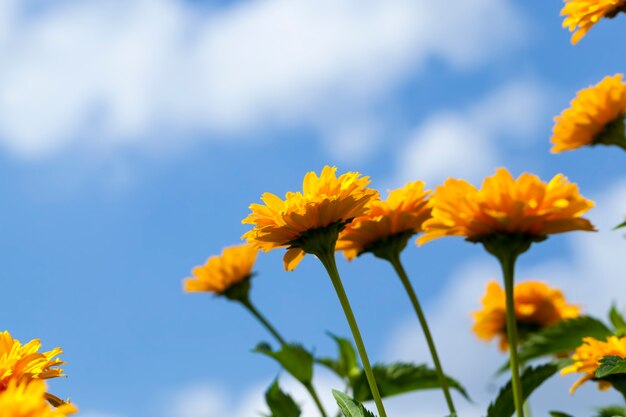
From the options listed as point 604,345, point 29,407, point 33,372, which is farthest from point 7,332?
point 604,345

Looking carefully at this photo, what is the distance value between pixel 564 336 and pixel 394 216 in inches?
34.2

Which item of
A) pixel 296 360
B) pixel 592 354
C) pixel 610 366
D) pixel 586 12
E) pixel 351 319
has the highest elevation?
pixel 586 12

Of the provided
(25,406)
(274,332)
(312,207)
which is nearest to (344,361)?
(274,332)

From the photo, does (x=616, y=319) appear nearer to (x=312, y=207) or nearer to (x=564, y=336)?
(x=564, y=336)

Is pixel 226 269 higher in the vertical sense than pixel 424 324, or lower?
higher

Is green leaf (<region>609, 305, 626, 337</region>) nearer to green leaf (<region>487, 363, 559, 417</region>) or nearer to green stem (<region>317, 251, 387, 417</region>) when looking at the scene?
green leaf (<region>487, 363, 559, 417</region>)

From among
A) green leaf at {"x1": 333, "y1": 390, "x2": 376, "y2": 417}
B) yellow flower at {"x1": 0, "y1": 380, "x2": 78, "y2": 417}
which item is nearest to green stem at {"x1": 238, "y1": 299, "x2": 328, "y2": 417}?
green leaf at {"x1": 333, "y1": 390, "x2": 376, "y2": 417}

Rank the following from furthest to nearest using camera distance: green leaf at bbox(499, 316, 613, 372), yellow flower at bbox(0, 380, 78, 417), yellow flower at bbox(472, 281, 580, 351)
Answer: yellow flower at bbox(472, 281, 580, 351)
green leaf at bbox(499, 316, 613, 372)
yellow flower at bbox(0, 380, 78, 417)

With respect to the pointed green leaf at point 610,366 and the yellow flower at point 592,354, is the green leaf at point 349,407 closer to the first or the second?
the pointed green leaf at point 610,366

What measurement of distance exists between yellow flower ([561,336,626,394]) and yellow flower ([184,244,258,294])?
5.95 ft

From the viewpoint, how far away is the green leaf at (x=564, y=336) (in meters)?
2.56

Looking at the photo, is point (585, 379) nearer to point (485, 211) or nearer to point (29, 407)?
point (485, 211)

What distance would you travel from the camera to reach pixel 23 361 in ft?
4.90

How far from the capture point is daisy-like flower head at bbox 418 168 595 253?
1810 millimetres
